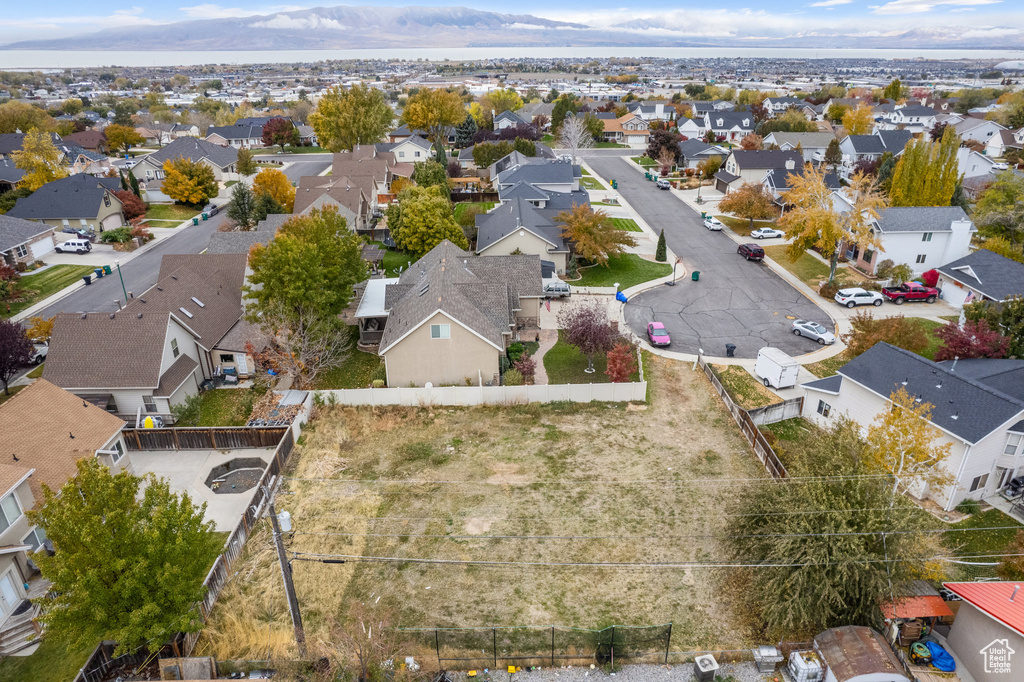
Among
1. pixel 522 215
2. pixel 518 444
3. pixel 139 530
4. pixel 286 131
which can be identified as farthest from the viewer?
pixel 286 131

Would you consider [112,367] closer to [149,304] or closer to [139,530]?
[149,304]

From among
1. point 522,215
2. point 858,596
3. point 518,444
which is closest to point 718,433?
point 518,444

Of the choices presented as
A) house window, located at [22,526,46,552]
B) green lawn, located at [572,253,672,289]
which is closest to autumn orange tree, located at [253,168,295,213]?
green lawn, located at [572,253,672,289]

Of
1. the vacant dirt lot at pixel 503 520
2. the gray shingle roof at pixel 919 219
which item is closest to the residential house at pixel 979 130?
the gray shingle roof at pixel 919 219

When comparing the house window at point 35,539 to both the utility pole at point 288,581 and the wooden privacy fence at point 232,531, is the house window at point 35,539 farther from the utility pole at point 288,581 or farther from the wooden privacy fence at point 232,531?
the utility pole at point 288,581

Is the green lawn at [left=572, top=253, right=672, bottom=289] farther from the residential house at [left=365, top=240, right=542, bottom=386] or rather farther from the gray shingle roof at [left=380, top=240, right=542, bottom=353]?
the residential house at [left=365, top=240, right=542, bottom=386]

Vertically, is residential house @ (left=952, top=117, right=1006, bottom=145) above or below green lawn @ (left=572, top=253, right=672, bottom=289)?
above
